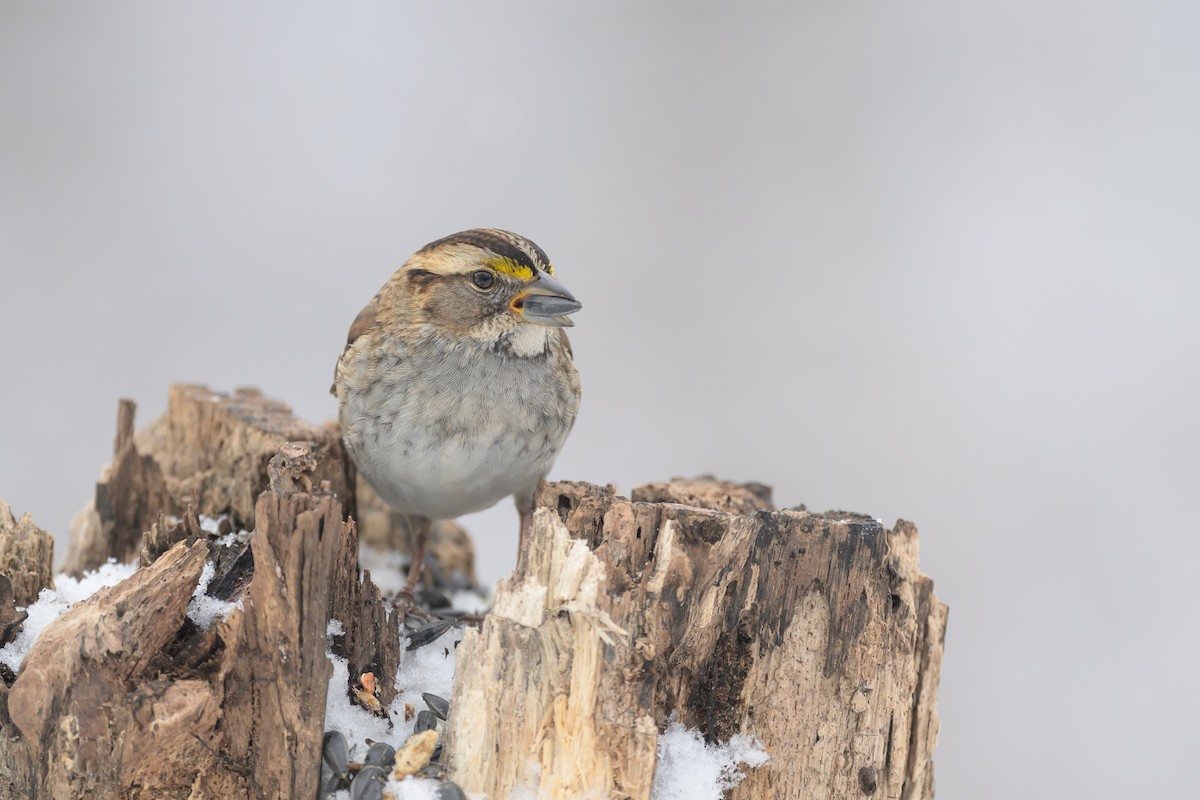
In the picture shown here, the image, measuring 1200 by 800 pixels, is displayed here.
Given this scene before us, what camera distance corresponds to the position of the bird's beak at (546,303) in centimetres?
443

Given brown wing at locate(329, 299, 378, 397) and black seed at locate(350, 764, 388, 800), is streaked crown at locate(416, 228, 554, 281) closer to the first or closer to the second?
brown wing at locate(329, 299, 378, 397)

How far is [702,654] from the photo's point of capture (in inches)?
125

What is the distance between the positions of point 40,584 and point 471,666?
5.45 ft

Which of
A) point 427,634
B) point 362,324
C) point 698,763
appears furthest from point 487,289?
point 698,763

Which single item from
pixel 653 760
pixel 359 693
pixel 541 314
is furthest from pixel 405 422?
pixel 653 760

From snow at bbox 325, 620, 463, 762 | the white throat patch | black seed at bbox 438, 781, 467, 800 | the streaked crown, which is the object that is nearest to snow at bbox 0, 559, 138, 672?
snow at bbox 325, 620, 463, 762

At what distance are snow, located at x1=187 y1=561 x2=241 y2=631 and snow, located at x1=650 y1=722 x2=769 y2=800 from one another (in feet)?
4.34

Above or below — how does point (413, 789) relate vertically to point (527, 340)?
below

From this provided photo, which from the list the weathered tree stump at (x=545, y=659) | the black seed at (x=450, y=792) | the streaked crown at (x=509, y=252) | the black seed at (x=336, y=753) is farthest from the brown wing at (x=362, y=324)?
the black seed at (x=450, y=792)

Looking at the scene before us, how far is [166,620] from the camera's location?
3018 millimetres

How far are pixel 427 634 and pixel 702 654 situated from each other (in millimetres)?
1250

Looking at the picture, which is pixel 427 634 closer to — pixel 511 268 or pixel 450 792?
pixel 450 792

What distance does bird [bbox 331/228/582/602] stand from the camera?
444 centimetres

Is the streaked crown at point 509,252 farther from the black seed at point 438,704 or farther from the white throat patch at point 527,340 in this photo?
the black seed at point 438,704
